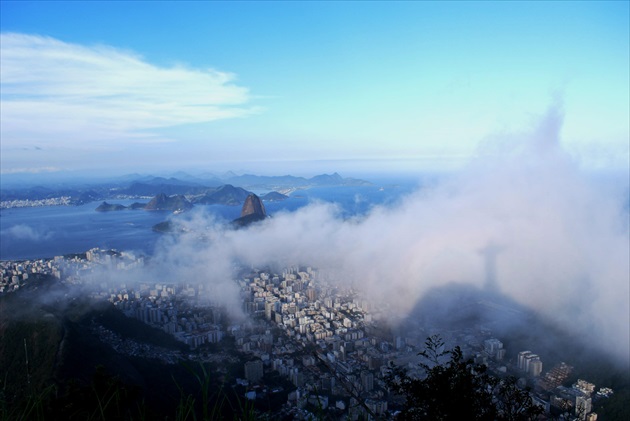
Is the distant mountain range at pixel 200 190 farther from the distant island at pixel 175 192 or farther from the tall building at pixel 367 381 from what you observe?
the tall building at pixel 367 381

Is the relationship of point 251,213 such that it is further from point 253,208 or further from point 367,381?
point 367,381

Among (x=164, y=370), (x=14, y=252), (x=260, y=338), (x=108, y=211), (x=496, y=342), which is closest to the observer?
(x=164, y=370)

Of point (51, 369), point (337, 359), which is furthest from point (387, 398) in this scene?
point (51, 369)

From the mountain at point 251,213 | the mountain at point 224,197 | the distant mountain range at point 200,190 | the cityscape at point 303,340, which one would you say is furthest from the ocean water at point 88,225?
the cityscape at point 303,340

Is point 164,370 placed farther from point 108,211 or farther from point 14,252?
point 108,211

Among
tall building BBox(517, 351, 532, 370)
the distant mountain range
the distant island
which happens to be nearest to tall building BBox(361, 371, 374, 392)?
tall building BBox(517, 351, 532, 370)

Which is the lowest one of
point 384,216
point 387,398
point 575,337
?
point 575,337
